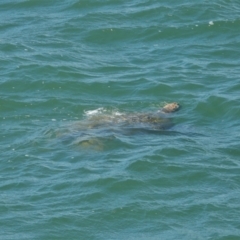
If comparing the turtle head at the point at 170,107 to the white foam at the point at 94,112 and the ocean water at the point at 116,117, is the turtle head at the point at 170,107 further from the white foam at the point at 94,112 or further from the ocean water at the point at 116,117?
the white foam at the point at 94,112

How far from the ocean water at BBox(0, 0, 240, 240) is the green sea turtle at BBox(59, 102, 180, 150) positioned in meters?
0.04

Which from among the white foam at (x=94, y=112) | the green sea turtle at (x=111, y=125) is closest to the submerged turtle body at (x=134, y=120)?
the green sea turtle at (x=111, y=125)

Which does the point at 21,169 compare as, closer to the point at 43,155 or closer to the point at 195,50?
the point at 43,155

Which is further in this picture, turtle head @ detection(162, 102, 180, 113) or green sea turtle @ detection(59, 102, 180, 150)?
turtle head @ detection(162, 102, 180, 113)

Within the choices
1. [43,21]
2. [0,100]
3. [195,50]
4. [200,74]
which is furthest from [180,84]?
[43,21]

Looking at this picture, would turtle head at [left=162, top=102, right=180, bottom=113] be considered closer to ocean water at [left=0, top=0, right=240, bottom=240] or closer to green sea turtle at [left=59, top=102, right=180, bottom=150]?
green sea turtle at [left=59, top=102, right=180, bottom=150]

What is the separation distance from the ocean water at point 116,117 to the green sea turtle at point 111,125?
43 millimetres

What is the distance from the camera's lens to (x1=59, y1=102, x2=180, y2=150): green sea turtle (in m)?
20.2

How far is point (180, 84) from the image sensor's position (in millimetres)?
23438

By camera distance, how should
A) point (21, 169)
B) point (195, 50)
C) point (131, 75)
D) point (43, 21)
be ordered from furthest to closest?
point (43, 21) < point (195, 50) < point (131, 75) < point (21, 169)

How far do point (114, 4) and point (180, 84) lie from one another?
6202 millimetres

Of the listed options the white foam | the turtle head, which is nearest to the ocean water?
the white foam

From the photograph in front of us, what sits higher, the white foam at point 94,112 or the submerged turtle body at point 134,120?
the white foam at point 94,112

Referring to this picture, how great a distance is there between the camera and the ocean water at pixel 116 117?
56.9 ft
